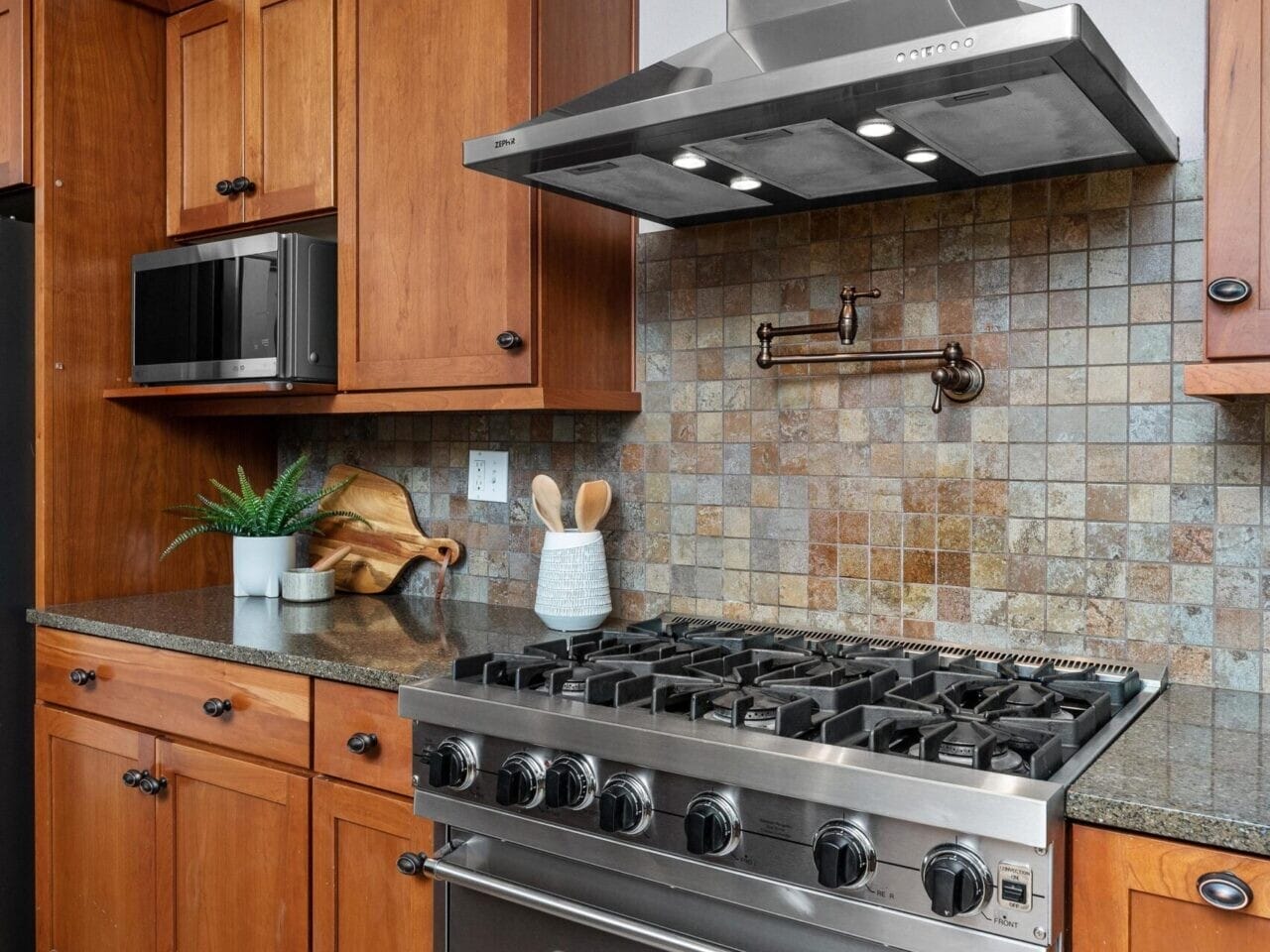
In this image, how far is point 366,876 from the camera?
1.76 meters

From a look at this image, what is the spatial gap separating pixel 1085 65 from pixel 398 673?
125 cm

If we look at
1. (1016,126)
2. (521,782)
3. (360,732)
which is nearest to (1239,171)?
(1016,126)

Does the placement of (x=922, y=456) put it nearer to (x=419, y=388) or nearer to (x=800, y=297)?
(x=800, y=297)

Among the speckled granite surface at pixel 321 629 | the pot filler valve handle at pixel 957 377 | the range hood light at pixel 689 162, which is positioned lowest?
the speckled granite surface at pixel 321 629

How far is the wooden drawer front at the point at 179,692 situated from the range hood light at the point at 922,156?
1279 millimetres

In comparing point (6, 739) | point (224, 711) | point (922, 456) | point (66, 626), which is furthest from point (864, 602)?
point (6, 739)

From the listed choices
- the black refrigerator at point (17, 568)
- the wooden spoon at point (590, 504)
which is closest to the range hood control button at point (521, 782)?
the wooden spoon at point (590, 504)

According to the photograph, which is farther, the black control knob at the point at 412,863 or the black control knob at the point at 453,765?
the black control knob at the point at 412,863

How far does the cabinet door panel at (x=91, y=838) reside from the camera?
84.1 inches

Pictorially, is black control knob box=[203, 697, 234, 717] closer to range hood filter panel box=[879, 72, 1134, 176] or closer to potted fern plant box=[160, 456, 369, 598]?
potted fern plant box=[160, 456, 369, 598]

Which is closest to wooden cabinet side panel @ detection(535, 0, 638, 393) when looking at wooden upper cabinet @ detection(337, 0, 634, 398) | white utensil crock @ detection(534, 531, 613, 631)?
wooden upper cabinet @ detection(337, 0, 634, 398)

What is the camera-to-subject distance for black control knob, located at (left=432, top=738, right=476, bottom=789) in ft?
5.06

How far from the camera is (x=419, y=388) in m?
2.07

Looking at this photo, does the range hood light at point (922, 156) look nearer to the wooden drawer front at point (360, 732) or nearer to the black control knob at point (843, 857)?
the black control knob at point (843, 857)
